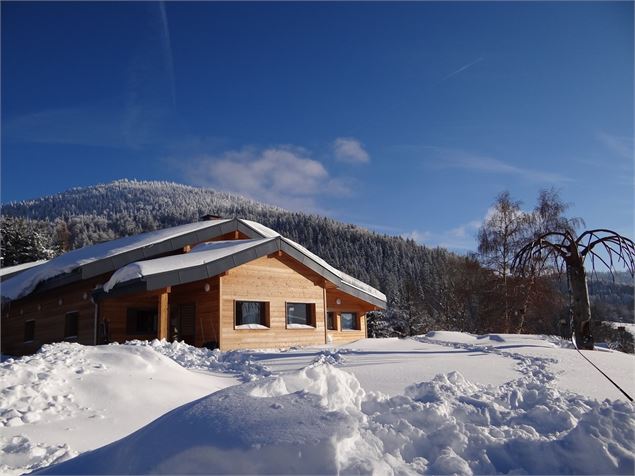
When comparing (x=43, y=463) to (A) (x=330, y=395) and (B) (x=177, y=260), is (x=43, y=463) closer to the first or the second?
(A) (x=330, y=395)

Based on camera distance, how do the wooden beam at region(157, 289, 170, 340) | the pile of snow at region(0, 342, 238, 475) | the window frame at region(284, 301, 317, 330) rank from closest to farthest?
the pile of snow at region(0, 342, 238, 475)
the wooden beam at region(157, 289, 170, 340)
the window frame at region(284, 301, 317, 330)

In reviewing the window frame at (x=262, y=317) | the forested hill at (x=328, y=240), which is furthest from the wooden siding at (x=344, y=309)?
the forested hill at (x=328, y=240)

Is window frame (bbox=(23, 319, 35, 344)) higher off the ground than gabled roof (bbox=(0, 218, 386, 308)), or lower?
lower

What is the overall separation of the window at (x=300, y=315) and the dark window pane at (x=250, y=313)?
1.11 metres

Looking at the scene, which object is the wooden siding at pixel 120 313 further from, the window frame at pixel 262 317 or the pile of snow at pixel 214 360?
the pile of snow at pixel 214 360

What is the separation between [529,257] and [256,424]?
8787 millimetres

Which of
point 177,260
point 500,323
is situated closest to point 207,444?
point 177,260

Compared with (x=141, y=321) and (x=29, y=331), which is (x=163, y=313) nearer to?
(x=141, y=321)

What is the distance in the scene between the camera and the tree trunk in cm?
1023

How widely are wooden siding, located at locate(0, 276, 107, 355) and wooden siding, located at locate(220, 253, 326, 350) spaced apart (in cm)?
449

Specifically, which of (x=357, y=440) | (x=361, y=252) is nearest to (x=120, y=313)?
(x=357, y=440)

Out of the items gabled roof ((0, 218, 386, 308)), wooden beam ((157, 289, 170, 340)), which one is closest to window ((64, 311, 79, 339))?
gabled roof ((0, 218, 386, 308))

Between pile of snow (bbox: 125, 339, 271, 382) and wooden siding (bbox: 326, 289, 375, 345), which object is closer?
pile of snow (bbox: 125, 339, 271, 382)

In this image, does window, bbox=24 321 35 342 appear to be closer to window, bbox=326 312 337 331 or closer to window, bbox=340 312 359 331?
window, bbox=326 312 337 331
